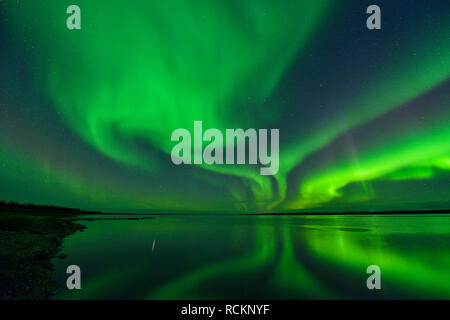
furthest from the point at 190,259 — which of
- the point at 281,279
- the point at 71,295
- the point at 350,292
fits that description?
the point at 350,292

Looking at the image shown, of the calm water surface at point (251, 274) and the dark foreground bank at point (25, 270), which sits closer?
the dark foreground bank at point (25, 270)

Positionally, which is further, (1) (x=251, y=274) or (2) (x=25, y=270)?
(1) (x=251, y=274)

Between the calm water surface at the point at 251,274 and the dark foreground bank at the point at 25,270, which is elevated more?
the dark foreground bank at the point at 25,270

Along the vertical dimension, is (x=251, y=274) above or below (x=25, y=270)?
below

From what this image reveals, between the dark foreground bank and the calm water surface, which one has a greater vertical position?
the dark foreground bank

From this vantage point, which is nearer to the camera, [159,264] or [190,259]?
[159,264]

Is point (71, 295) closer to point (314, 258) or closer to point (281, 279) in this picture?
point (281, 279)

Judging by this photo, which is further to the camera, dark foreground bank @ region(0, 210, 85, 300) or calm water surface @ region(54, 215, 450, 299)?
calm water surface @ region(54, 215, 450, 299)

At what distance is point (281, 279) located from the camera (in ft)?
54.4

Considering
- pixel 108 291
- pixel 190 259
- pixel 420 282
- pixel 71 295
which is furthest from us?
pixel 190 259

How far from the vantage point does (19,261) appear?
1664cm
